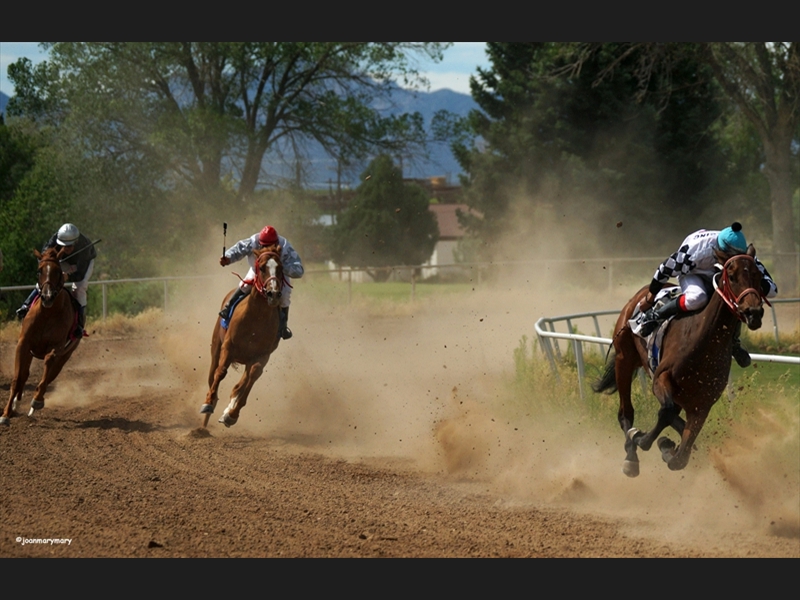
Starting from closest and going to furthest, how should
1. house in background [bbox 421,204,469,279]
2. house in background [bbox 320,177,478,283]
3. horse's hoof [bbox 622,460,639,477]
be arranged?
horse's hoof [bbox 622,460,639,477]
house in background [bbox 320,177,478,283]
house in background [bbox 421,204,469,279]

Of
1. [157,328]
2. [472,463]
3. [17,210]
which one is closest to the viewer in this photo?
[472,463]

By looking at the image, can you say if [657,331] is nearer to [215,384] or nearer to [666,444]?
[666,444]

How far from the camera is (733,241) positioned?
666cm

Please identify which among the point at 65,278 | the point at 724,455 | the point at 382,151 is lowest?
the point at 724,455

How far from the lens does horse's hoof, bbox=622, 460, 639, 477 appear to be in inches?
284

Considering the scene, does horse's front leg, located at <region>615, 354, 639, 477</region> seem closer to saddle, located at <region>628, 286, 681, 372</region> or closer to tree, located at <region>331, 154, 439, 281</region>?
saddle, located at <region>628, 286, 681, 372</region>

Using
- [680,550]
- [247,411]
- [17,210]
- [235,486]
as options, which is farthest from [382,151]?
[680,550]

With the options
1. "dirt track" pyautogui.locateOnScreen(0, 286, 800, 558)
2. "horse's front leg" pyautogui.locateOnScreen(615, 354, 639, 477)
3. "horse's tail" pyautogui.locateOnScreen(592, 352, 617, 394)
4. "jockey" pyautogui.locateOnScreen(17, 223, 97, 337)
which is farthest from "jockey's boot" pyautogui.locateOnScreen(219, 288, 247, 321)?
"horse's front leg" pyautogui.locateOnScreen(615, 354, 639, 477)

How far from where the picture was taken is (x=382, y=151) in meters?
31.4

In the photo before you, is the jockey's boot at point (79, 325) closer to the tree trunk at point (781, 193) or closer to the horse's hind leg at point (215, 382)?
the horse's hind leg at point (215, 382)

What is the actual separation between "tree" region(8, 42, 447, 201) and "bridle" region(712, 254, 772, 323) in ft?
76.4

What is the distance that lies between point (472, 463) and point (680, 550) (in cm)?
318

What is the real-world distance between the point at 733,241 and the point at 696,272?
655 mm

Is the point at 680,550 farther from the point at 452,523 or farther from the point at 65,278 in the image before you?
the point at 65,278
